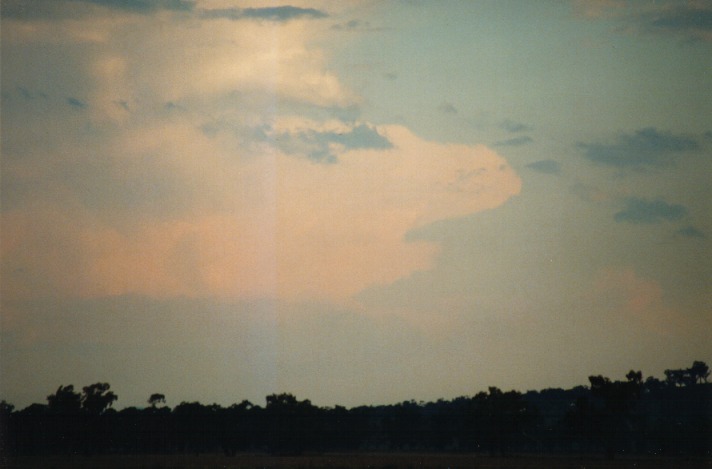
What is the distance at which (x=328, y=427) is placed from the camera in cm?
13038

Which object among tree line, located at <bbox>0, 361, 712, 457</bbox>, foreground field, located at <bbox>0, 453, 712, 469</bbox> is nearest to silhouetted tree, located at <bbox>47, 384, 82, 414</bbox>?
tree line, located at <bbox>0, 361, 712, 457</bbox>

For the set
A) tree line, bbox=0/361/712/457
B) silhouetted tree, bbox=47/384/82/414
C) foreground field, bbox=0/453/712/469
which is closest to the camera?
foreground field, bbox=0/453/712/469

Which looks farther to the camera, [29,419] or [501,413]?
[501,413]

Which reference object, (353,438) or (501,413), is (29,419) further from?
(501,413)

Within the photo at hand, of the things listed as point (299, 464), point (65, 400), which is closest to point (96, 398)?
point (65, 400)

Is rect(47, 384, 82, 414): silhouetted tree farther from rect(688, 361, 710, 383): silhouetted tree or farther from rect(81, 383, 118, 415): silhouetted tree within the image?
rect(688, 361, 710, 383): silhouetted tree

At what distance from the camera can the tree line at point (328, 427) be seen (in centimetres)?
10706

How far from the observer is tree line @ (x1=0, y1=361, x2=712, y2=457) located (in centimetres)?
10706

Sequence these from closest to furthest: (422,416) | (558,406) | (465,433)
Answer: (465,433)
(422,416)
(558,406)

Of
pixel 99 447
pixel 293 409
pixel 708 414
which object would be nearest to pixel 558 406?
pixel 708 414

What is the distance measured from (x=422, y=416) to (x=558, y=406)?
30.8 m

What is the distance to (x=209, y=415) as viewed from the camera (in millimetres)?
125062

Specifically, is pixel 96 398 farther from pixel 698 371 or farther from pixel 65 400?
pixel 698 371

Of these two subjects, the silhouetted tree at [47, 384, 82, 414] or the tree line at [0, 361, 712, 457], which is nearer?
the tree line at [0, 361, 712, 457]
